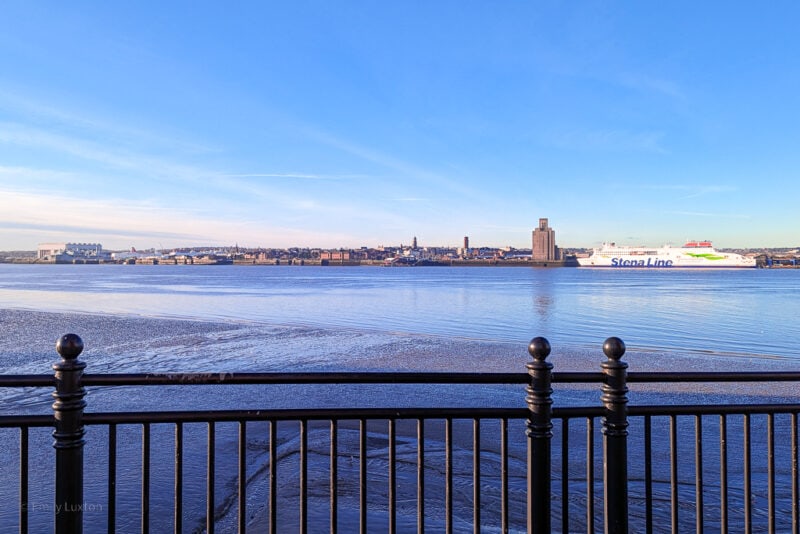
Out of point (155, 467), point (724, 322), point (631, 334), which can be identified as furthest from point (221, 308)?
point (155, 467)

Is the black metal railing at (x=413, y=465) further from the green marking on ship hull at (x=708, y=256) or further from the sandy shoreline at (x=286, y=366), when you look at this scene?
the green marking on ship hull at (x=708, y=256)

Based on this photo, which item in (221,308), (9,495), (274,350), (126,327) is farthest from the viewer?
(221,308)

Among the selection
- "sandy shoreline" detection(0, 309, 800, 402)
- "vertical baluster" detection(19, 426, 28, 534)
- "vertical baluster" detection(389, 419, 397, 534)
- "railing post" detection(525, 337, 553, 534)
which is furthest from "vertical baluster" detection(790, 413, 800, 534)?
"sandy shoreline" detection(0, 309, 800, 402)

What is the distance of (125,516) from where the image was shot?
642 cm

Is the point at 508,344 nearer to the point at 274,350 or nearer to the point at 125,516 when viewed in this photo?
the point at 274,350

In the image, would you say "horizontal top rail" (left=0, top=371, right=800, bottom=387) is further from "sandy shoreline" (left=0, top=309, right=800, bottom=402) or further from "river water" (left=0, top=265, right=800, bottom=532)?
"sandy shoreline" (left=0, top=309, right=800, bottom=402)

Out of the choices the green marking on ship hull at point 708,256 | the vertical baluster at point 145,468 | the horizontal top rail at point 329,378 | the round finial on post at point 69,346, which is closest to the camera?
the round finial on post at point 69,346

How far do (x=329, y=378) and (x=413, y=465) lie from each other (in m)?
5.18

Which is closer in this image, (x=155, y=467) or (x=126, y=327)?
(x=155, y=467)

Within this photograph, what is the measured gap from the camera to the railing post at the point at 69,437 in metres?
3.20

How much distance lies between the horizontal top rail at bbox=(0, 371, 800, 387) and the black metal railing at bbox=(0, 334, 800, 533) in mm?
12

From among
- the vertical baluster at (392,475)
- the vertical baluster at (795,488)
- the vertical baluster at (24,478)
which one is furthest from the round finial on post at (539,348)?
the vertical baluster at (24,478)

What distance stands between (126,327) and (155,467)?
2009 centimetres

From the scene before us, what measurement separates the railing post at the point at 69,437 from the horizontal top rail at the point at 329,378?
2.8 inches
